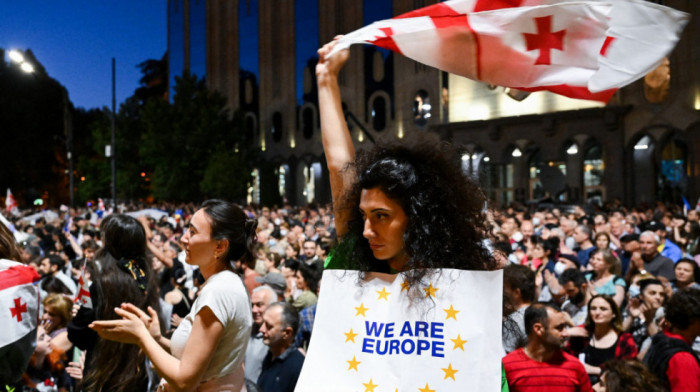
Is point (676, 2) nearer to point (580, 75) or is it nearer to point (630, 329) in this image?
point (630, 329)

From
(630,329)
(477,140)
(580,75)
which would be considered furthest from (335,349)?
(477,140)

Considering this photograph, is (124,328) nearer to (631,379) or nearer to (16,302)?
(16,302)

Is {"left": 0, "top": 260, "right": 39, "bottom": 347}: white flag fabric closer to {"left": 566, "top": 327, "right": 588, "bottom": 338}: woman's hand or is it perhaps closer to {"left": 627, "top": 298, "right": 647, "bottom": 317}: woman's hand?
{"left": 566, "top": 327, "right": 588, "bottom": 338}: woman's hand

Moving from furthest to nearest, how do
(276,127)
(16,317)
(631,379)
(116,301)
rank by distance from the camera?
(276,127), (116,301), (631,379), (16,317)

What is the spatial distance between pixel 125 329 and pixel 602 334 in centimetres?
418

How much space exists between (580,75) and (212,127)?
40.8 m

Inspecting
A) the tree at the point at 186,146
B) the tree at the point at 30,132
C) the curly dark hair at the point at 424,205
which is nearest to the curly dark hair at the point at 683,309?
the curly dark hair at the point at 424,205

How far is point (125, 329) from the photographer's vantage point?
2857mm

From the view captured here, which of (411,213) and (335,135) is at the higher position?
(335,135)

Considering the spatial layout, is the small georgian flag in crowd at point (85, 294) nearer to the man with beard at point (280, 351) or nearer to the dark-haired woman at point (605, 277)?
A: the man with beard at point (280, 351)

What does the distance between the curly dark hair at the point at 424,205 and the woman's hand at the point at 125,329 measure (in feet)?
3.72

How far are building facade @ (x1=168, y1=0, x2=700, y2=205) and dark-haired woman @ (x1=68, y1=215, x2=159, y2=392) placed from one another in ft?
38.8

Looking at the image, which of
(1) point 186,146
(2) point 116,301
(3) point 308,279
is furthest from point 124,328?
(1) point 186,146

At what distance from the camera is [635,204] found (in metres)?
28.0
